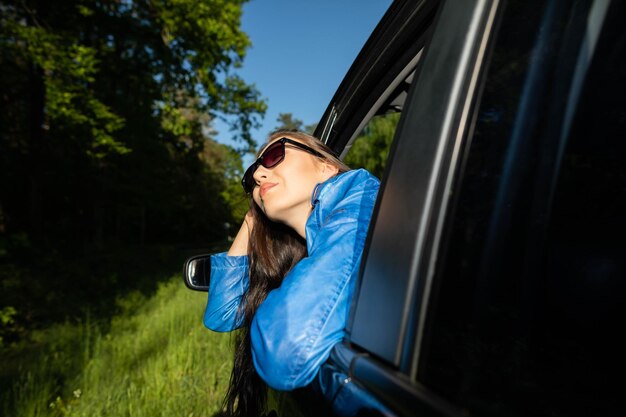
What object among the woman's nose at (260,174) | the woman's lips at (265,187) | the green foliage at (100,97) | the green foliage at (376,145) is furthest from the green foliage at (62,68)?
the woman's lips at (265,187)

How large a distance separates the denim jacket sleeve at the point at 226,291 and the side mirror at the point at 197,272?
325mm

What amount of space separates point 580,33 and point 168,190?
2155 cm

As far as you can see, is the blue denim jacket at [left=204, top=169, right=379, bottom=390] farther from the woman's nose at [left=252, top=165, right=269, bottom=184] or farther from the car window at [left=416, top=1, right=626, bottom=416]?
the woman's nose at [left=252, top=165, right=269, bottom=184]

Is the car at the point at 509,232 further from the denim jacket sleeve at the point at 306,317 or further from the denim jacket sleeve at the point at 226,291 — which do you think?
the denim jacket sleeve at the point at 226,291

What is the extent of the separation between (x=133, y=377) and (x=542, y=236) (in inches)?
162

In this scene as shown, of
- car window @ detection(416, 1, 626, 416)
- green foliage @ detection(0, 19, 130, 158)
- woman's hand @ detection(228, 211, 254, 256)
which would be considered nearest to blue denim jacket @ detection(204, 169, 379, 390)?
car window @ detection(416, 1, 626, 416)

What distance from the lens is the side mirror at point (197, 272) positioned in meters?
2.17

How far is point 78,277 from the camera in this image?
39.1ft

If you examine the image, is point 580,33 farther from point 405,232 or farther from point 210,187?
point 210,187

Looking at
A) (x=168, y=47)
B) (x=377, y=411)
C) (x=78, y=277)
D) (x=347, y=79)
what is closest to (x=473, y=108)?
(x=377, y=411)

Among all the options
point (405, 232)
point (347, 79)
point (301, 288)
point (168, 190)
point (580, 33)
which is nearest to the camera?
point (580, 33)

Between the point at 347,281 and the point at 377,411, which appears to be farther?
the point at 347,281

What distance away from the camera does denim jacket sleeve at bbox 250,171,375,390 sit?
91cm

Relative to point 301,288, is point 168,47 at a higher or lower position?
higher
